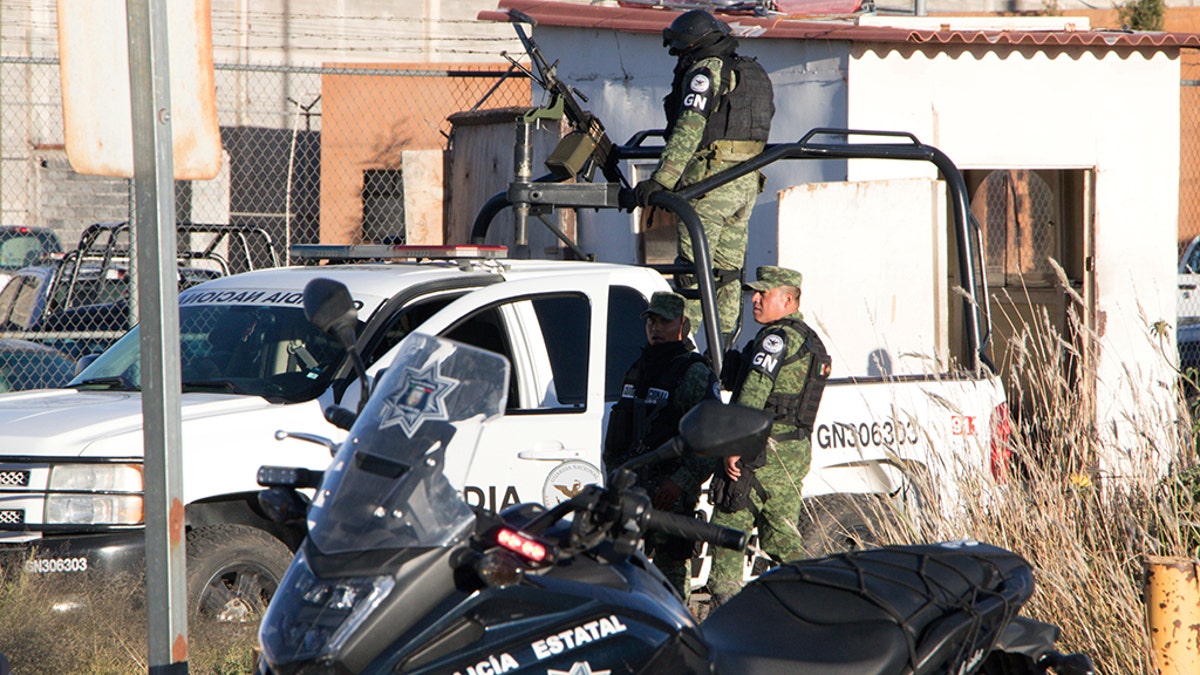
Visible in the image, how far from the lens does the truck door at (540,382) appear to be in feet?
16.2

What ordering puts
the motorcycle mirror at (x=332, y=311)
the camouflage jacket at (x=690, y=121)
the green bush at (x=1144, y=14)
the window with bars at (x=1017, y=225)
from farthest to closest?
the green bush at (x=1144, y=14)
the window with bars at (x=1017, y=225)
the camouflage jacket at (x=690, y=121)
the motorcycle mirror at (x=332, y=311)

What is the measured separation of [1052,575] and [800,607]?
2.12 metres

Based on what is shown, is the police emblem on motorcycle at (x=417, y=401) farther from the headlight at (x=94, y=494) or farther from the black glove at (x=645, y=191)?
the black glove at (x=645, y=191)

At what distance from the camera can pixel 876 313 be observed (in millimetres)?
7523

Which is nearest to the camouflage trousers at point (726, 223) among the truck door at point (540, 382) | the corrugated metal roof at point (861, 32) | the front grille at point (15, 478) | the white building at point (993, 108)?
the truck door at point (540, 382)

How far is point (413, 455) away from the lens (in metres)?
2.22

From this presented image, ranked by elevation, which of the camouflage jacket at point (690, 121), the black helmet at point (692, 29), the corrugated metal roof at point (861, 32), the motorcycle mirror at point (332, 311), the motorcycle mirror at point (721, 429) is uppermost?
the corrugated metal roof at point (861, 32)

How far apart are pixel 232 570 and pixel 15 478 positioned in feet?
2.75

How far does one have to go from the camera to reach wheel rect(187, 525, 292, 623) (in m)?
4.68

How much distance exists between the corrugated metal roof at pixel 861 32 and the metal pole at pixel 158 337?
626 cm

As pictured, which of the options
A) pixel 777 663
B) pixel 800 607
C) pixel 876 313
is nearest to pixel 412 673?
pixel 777 663

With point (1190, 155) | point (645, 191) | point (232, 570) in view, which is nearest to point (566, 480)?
point (232, 570)

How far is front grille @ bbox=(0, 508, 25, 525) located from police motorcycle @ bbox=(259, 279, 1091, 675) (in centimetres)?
263

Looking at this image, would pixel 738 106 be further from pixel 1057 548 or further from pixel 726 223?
pixel 1057 548
